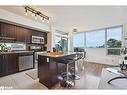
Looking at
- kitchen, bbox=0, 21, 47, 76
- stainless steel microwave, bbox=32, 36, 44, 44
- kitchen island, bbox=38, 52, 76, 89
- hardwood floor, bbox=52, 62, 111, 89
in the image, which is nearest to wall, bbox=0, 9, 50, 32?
kitchen, bbox=0, 21, 47, 76

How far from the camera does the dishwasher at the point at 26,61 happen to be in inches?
146

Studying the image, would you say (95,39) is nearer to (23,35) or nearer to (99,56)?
(99,56)

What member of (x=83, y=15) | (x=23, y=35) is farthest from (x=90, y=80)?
(x=23, y=35)

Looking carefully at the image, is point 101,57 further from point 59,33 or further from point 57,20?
point 57,20

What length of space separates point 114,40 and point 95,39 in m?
0.45

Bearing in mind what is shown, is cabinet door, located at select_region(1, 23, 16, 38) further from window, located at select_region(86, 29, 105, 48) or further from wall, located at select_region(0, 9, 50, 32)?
window, located at select_region(86, 29, 105, 48)

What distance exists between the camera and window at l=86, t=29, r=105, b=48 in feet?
8.32

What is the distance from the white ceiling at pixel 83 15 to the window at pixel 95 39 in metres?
0.20

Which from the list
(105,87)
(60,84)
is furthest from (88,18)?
(105,87)

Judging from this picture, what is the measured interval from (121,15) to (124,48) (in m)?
0.85

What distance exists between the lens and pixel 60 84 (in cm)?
252

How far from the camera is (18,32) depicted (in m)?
3.90

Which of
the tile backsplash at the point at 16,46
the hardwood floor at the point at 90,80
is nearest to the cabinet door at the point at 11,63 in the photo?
the tile backsplash at the point at 16,46

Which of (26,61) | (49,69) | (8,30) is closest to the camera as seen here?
(49,69)
